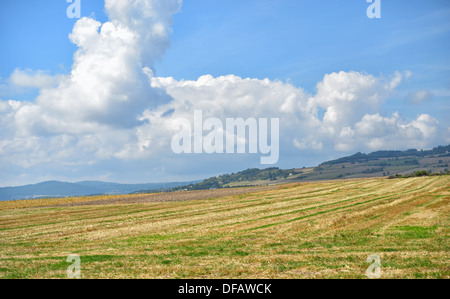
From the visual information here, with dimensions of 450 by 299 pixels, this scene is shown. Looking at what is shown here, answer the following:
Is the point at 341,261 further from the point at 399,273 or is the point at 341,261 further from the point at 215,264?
→ the point at 215,264

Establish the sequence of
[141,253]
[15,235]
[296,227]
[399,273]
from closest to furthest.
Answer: [399,273], [141,253], [296,227], [15,235]

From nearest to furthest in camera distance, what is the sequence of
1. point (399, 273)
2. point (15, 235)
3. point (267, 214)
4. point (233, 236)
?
point (399, 273) < point (233, 236) < point (15, 235) < point (267, 214)

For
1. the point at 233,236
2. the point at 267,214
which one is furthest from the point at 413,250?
the point at 267,214

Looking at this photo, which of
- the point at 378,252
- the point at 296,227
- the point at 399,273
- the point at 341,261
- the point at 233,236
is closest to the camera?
the point at 399,273

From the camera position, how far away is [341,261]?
16.7 m

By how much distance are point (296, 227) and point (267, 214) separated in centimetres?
954

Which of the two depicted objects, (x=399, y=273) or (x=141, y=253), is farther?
(x=141, y=253)
